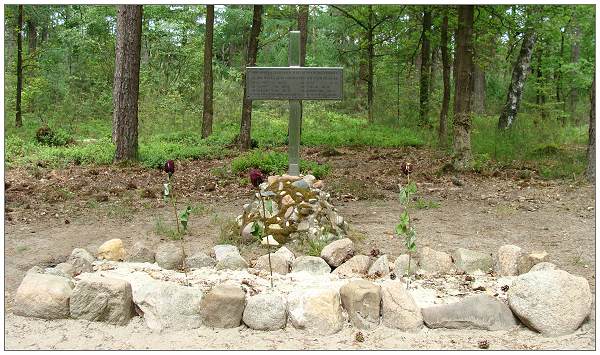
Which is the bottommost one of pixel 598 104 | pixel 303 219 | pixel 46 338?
pixel 46 338

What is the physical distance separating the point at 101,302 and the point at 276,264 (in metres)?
Answer: 1.60

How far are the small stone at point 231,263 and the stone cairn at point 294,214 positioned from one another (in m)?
0.93

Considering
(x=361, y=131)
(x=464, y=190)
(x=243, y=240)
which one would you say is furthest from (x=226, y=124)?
(x=243, y=240)

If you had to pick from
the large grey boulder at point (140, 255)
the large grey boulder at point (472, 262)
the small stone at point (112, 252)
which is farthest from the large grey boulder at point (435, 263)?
the small stone at point (112, 252)

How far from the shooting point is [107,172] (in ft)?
36.7

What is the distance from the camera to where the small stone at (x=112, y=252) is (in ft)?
18.7

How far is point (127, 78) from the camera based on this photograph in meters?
12.1

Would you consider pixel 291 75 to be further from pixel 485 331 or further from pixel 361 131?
pixel 361 131

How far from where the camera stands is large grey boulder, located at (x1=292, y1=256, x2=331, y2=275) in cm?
539

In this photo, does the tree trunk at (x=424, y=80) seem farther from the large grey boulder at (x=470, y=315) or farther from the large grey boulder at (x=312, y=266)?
A: the large grey boulder at (x=470, y=315)

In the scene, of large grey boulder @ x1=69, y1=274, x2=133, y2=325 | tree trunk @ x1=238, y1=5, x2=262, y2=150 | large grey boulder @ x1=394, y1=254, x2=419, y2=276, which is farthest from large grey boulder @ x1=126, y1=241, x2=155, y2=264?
tree trunk @ x1=238, y1=5, x2=262, y2=150

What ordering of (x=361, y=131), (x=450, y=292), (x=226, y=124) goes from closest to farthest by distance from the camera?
(x=450, y=292)
(x=361, y=131)
(x=226, y=124)

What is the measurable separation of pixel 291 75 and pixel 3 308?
4200 millimetres

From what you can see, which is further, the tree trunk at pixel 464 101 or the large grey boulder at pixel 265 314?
the tree trunk at pixel 464 101
